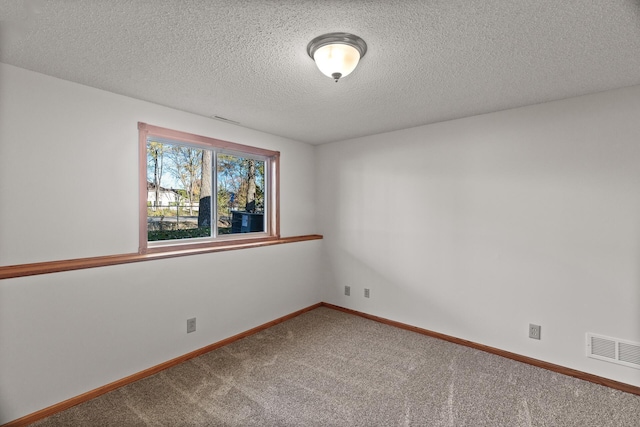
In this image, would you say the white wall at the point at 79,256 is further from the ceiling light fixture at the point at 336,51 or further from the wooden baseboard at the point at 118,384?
the ceiling light fixture at the point at 336,51

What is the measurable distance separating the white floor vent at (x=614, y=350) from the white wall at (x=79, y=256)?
3241mm

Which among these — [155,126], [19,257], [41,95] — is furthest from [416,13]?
[19,257]

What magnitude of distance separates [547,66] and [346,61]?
137 cm

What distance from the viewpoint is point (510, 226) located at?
2744mm

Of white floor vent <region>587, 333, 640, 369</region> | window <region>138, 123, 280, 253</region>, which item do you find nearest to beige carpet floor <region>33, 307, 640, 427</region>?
white floor vent <region>587, 333, 640, 369</region>

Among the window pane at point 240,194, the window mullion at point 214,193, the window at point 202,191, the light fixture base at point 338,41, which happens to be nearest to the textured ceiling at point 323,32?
the light fixture base at point 338,41

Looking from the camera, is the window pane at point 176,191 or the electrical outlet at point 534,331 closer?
the electrical outlet at point 534,331

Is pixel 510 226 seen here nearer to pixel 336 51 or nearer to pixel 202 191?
pixel 336 51

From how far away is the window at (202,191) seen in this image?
2727mm

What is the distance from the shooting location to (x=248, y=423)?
189 cm

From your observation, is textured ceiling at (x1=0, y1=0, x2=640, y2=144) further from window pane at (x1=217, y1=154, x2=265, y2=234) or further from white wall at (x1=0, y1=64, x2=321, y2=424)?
window pane at (x1=217, y1=154, x2=265, y2=234)

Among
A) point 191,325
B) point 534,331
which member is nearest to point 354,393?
point 191,325

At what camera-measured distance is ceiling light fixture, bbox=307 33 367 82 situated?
5.19 feet

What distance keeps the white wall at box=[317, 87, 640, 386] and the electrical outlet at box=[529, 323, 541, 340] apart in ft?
0.17
